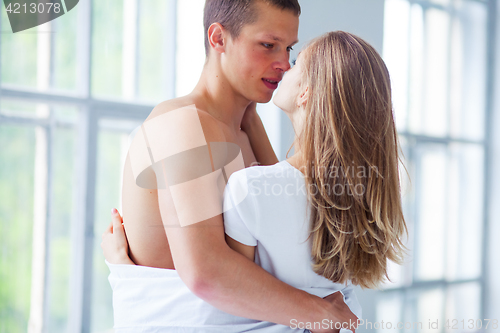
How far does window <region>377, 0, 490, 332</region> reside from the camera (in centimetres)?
297

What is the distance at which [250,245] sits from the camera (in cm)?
86

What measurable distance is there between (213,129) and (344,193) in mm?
346

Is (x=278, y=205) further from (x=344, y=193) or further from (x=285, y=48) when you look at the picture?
(x=285, y=48)

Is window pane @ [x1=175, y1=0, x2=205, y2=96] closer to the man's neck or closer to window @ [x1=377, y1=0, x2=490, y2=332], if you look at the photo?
the man's neck

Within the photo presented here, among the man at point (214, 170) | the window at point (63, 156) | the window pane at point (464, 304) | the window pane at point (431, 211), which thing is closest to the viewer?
the man at point (214, 170)

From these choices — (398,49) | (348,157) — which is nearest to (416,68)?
(398,49)

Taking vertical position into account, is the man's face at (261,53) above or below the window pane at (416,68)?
below

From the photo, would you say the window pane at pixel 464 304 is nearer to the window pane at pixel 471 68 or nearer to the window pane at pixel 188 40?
the window pane at pixel 471 68

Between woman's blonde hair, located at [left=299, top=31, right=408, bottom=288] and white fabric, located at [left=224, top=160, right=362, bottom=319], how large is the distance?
0.03m

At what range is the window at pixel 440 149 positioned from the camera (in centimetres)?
297

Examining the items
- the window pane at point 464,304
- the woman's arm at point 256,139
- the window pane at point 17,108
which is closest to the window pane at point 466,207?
the window pane at point 464,304

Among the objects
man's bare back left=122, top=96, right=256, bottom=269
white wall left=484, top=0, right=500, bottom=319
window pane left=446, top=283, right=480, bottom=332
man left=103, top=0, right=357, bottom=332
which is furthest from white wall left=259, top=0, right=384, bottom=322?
white wall left=484, top=0, right=500, bottom=319

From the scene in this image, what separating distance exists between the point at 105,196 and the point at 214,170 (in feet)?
3.04

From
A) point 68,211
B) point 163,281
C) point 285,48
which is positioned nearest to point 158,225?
point 163,281
